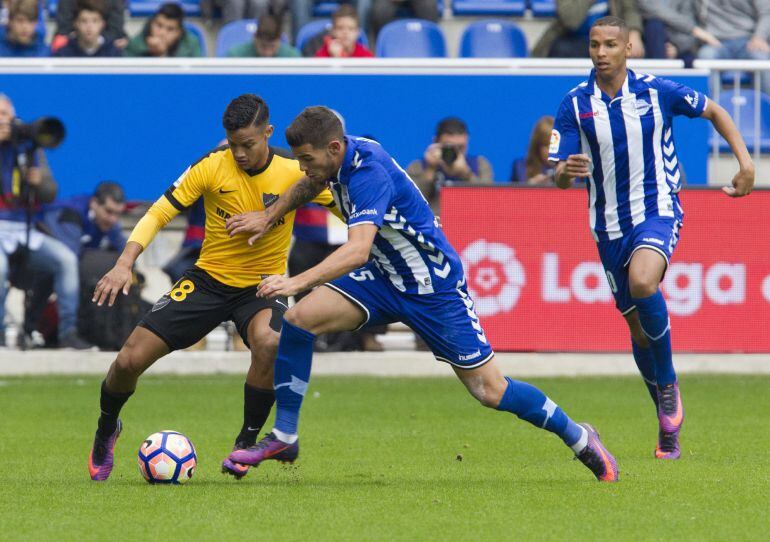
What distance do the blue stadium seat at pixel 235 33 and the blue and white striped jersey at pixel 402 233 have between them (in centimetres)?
976

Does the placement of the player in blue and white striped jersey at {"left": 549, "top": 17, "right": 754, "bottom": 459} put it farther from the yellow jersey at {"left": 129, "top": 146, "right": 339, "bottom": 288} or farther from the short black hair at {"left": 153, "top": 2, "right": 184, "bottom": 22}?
the short black hair at {"left": 153, "top": 2, "right": 184, "bottom": 22}

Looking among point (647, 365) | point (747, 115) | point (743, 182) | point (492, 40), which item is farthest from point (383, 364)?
point (743, 182)

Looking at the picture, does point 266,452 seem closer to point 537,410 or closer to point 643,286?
point 537,410

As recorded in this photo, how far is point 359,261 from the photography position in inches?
270

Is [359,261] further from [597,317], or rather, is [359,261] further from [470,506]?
[597,317]

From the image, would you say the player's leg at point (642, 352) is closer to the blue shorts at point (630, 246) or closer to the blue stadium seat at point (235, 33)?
the blue shorts at point (630, 246)

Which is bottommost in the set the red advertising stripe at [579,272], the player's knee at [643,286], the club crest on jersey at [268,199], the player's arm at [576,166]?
the red advertising stripe at [579,272]

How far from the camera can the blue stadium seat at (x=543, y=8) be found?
1778cm

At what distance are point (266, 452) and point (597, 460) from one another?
1630 millimetres

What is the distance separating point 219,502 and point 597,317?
7053 millimetres

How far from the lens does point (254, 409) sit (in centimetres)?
798

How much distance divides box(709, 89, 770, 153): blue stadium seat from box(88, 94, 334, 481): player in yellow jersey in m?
7.86

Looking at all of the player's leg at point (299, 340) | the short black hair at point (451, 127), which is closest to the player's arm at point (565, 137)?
the player's leg at point (299, 340)

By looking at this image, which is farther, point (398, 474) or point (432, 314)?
point (398, 474)
